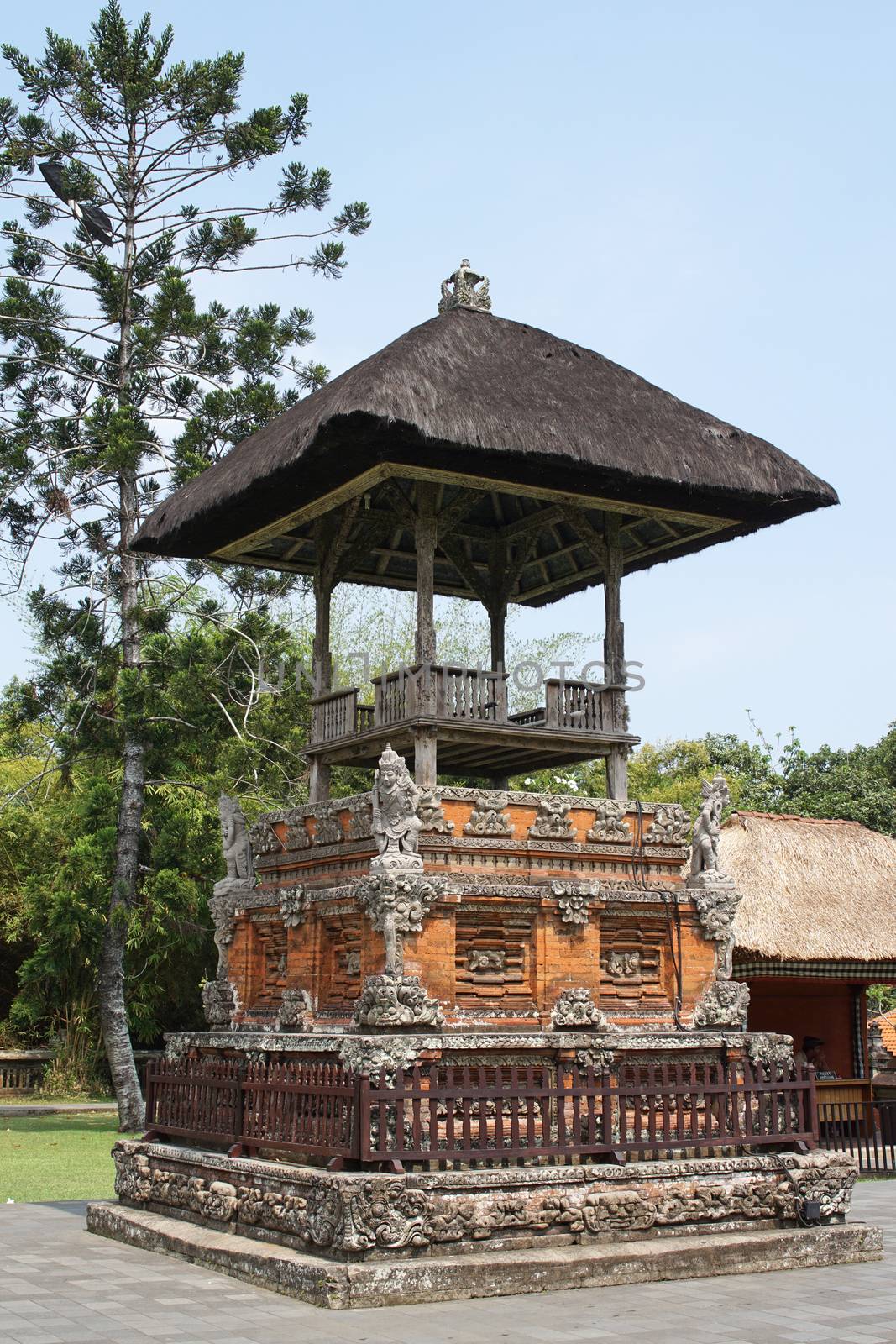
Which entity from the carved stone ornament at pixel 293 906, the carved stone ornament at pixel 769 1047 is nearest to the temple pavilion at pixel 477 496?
the carved stone ornament at pixel 293 906

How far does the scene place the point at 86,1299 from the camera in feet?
25.4

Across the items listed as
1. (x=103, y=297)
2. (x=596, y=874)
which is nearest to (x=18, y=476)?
(x=103, y=297)

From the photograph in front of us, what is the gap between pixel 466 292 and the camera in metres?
12.1

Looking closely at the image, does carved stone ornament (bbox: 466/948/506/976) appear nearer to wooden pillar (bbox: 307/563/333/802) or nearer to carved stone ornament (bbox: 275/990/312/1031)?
carved stone ornament (bbox: 275/990/312/1031)

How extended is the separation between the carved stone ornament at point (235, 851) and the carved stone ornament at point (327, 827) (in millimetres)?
1370

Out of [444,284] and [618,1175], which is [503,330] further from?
[618,1175]

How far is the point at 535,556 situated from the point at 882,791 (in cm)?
2060

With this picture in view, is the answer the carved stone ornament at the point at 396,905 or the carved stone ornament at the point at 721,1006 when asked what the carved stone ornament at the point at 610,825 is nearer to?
the carved stone ornament at the point at 721,1006

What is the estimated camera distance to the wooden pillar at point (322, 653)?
11.9 metres

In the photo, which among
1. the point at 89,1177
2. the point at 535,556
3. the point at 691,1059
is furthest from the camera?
the point at 89,1177

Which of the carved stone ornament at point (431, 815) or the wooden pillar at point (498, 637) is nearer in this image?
the carved stone ornament at point (431, 815)

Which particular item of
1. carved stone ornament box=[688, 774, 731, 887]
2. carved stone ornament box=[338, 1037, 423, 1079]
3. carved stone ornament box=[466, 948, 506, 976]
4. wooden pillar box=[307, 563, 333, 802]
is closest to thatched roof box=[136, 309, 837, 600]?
wooden pillar box=[307, 563, 333, 802]

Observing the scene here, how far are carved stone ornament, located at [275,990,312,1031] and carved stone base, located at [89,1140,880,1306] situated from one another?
121cm

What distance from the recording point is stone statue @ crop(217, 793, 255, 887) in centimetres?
1210
